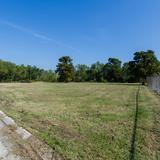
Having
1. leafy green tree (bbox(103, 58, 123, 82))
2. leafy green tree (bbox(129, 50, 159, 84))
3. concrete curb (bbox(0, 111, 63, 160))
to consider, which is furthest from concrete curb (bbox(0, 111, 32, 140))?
leafy green tree (bbox(103, 58, 123, 82))

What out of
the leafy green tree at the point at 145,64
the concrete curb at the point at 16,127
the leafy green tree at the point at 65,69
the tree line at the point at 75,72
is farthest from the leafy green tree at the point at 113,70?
the concrete curb at the point at 16,127

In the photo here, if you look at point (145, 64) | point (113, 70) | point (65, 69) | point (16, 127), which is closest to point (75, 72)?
point (65, 69)

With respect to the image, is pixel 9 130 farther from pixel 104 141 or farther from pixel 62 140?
pixel 104 141

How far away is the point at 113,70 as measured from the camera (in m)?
65.0

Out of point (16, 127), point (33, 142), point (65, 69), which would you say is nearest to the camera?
point (33, 142)

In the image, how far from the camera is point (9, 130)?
236 inches

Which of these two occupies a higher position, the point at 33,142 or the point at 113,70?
the point at 113,70

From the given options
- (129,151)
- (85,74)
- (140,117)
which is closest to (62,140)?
(129,151)

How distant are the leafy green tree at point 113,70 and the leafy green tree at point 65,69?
35.3 ft

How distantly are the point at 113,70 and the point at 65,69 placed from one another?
13981 millimetres

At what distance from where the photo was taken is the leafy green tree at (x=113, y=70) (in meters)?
64.7

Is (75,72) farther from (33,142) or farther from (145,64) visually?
(33,142)

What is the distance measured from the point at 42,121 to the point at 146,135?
3149 millimetres

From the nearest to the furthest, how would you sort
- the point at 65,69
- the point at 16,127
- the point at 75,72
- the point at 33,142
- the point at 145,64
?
1. the point at 33,142
2. the point at 16,127
3. the point at 145,64
4. the point at 65,69
5. the point at 75,72
